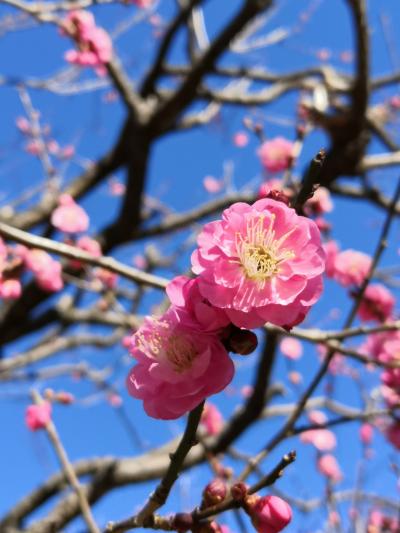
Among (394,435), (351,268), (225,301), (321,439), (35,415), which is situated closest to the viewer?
(225,301)

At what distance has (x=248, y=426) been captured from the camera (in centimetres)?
262

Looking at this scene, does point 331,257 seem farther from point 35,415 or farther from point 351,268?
point 35,415

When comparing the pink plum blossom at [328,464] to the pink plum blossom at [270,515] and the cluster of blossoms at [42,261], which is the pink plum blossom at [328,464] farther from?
the pink plum blossom at [270,515]

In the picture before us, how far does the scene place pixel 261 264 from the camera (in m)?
0.60

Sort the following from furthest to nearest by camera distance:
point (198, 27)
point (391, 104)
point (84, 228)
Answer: point (391, 104)
point (198, 27)
point (84, 228)

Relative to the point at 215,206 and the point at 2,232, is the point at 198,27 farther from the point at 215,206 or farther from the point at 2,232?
the point at 2,232

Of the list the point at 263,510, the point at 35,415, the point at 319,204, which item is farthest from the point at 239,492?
the point at 319,204

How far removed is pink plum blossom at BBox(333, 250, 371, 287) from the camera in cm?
170

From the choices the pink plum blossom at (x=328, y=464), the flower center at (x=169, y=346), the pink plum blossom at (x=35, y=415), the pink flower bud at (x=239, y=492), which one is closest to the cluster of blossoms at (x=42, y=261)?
the pink plum blossom at (x=35, y=415)

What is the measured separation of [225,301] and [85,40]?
76.2 inches

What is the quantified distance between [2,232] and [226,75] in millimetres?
2663

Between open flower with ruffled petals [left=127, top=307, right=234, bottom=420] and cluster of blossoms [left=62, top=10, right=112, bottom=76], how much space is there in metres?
1.81

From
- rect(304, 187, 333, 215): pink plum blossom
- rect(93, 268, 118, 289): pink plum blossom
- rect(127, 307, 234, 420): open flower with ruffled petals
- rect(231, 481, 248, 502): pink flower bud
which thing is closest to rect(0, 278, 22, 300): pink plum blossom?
rect(93, 268, 118, 289): pink plum blossom

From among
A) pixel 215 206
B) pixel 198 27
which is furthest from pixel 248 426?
pixel 198 27
